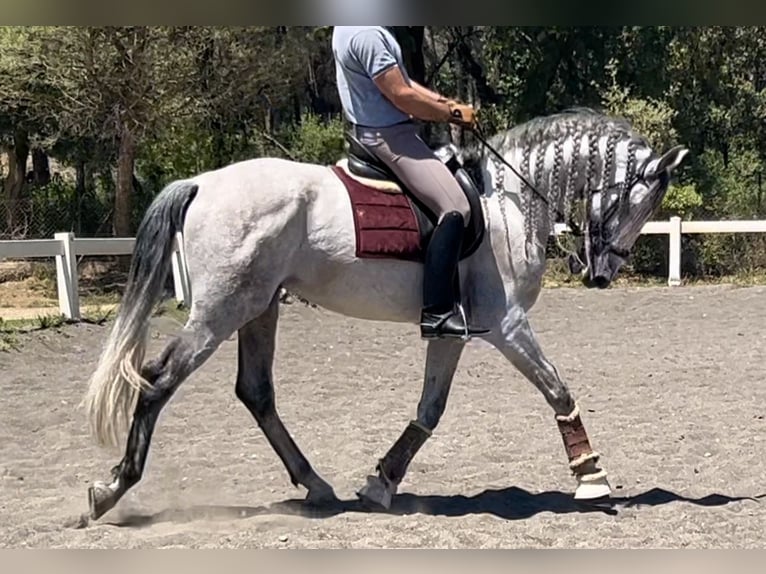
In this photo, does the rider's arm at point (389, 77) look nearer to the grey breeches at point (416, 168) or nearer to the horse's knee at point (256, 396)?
the grey breeches at point (416, 168)

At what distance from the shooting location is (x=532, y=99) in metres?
→ 19.7

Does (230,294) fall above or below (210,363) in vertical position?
above

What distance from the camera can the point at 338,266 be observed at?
4.70 m

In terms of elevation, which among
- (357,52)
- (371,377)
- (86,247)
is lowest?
(371,377)

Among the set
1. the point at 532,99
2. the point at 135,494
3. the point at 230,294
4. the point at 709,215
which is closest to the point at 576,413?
the point at 230,294

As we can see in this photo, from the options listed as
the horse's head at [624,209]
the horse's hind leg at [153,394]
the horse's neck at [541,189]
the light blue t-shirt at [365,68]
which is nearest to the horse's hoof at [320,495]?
the horse's hind leg at [153,394]

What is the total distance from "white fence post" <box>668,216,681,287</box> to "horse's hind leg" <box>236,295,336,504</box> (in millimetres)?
11128

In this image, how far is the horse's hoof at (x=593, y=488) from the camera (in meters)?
4.84

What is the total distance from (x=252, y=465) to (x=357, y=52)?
2519 mm

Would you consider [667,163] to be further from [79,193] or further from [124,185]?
[79,193]

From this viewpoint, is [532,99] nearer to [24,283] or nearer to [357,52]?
[24,283]

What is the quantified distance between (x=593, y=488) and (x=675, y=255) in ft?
36.3

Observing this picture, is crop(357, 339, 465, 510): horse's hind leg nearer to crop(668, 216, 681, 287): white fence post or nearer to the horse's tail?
the horse's tail

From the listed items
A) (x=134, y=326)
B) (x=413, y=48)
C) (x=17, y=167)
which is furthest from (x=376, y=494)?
(x=17, y=167)
